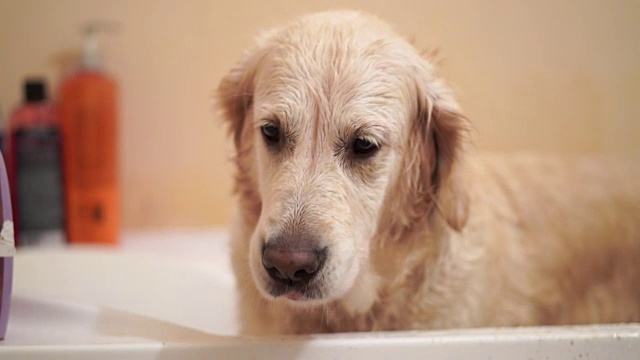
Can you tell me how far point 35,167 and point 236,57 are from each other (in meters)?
0.65

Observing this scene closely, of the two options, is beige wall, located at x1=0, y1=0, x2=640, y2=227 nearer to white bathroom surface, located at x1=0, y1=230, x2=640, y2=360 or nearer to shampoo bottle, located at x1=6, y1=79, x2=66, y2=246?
shampoo bottle, located at x1=6, y1=79, x2=66, y2=246

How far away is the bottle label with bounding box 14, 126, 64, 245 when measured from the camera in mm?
1369

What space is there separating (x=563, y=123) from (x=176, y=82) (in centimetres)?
78

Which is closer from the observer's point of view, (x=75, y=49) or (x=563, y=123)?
(x=563, y=123)

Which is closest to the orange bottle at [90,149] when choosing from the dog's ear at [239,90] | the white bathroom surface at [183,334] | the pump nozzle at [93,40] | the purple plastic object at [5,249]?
the pump nozzle at [93,40]

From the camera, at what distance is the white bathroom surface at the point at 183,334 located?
0.71m

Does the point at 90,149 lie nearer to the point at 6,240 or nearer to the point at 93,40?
the point at 93,40

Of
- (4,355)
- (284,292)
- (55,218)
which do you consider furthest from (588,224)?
(55,218)

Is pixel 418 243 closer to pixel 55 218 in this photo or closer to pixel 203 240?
pixel 203 240

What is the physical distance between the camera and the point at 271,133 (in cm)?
81

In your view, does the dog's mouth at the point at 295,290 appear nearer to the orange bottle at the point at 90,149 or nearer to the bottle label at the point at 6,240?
the bottle label at the point at 6,240

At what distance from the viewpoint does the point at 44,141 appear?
4.54ft

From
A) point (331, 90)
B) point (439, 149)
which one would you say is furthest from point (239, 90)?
point (439, 149)

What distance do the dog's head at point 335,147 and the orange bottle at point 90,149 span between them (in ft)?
1.98
